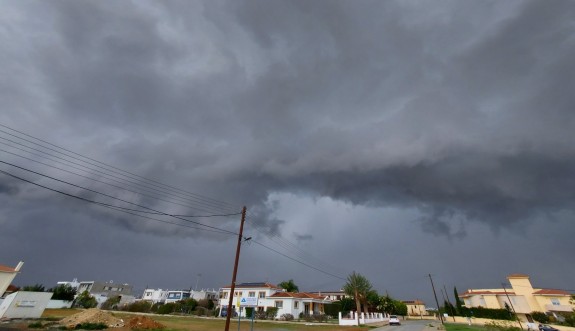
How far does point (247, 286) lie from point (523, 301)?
230 feet

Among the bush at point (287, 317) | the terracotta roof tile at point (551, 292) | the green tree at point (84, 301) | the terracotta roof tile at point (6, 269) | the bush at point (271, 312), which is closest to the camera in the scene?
the terracotta roof tile at point (6, 269)

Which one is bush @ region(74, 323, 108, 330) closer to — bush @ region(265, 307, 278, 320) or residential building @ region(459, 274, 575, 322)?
bush @ region(265, 307, 278, 320)

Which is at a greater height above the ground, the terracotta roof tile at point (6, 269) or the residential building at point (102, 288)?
the residential building at point (102, 288)

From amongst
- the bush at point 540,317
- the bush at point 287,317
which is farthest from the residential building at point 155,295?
the bush at point 540,317

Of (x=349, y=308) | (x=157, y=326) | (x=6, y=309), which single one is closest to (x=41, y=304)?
(x=6, y=309)

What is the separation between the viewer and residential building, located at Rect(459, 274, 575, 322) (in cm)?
7162

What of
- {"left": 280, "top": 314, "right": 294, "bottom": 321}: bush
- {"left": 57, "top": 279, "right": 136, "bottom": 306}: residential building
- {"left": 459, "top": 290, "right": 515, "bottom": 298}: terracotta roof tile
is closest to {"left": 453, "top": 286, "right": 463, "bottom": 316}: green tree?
{"left": 459, "top": 290, "right": 515, "bottom": 298}: terracotta roof tile

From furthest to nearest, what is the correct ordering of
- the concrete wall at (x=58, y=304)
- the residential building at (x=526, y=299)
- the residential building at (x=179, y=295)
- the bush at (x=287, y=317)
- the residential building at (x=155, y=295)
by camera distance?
the residential building at (x=155, y=295)
the residential building at (x=179, y=295)
the concrete wall at (x=58, y=304)
the residential building at (x=526, y=299)
the bush at (x=287, y=317)

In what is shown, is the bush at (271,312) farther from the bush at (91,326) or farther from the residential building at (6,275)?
the residential building at (6,275)

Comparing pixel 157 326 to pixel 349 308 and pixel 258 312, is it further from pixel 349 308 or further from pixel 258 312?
pixel 349 308

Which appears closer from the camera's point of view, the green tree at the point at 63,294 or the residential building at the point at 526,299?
the residential building at the point at 526,299

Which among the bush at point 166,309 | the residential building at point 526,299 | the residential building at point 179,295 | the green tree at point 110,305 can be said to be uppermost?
the residential building at point 179,295

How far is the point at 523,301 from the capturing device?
250 ft

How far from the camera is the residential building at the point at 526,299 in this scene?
71625mm
